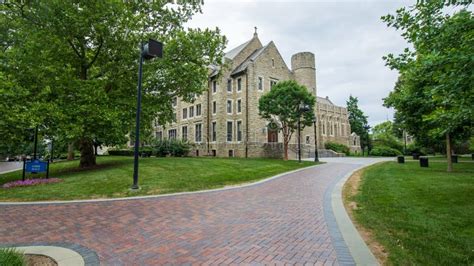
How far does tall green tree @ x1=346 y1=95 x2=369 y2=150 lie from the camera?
5625 cm

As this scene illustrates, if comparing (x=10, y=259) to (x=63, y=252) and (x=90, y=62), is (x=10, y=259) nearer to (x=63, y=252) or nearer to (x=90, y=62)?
(x=63, y=252)

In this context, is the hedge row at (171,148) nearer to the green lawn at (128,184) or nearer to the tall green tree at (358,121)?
the green lawn at (128,184)

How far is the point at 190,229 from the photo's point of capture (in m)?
5.10

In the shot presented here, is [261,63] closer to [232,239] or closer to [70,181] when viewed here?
[70,181]

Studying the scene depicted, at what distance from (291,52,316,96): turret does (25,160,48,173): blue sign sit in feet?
100

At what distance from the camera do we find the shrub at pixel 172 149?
29.1 m

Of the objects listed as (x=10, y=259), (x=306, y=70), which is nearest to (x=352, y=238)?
(x=10, y=259)

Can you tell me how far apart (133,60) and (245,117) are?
50.5 ft

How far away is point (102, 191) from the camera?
946 cm

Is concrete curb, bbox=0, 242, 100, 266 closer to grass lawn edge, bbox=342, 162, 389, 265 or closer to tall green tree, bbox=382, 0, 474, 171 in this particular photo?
grass lawn edge, bbox=342, 162, 389, 265

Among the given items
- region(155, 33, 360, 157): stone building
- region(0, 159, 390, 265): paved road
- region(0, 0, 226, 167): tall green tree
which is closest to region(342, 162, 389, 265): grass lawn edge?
region(0, 159, 390, 265): paved road

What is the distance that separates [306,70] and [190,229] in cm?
3394

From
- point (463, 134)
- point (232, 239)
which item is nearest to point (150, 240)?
point (232, 239)

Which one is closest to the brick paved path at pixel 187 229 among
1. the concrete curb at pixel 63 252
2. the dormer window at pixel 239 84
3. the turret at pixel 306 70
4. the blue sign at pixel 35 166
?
the concrete curb at pixel 63 252
